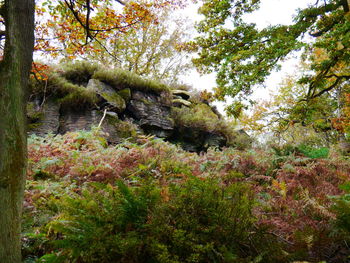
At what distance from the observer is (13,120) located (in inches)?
64.0

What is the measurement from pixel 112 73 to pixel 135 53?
9229mm

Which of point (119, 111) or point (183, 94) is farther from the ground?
point (183, 94)

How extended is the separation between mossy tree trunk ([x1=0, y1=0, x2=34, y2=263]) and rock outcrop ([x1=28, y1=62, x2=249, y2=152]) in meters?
7.03

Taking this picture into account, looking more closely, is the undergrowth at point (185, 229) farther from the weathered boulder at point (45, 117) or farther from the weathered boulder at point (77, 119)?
the weathered boulder at point (77, 119)

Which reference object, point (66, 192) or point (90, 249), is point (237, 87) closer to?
point (66, 192)

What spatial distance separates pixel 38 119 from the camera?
8383mm

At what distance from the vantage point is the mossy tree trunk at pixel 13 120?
5.03ft

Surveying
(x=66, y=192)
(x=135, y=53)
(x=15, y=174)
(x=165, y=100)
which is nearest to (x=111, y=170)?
(x=66, y=192)

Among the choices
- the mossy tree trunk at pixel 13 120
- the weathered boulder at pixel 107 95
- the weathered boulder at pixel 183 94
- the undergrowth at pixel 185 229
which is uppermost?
the weathered boulder at pixel 183 94

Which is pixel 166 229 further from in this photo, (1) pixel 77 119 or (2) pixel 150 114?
(2) pixel 150 114

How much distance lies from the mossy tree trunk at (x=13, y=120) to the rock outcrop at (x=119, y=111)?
23.1 feet

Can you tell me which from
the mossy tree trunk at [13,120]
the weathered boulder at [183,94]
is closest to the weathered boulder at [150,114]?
the weathered boulder at [183,94]

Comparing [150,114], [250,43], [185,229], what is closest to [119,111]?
[150,114]

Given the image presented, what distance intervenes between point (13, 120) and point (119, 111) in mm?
8645
